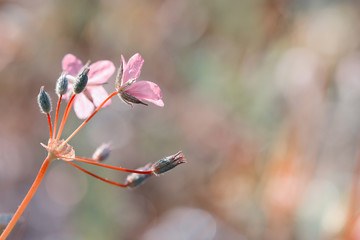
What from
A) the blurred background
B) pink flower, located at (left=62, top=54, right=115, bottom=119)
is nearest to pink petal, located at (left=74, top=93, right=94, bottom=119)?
pink flower, located at (left=62, top=54, right=115, bottom=119)

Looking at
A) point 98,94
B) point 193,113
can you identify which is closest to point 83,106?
point 98,94

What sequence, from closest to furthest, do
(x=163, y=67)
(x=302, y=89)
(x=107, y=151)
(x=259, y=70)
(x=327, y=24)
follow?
(x=107, y=151) → (x=302, y=89) → (x=327, y=24) → (x=259, y=70) → (x=163, y=67)

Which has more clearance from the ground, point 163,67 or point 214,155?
point 163,67

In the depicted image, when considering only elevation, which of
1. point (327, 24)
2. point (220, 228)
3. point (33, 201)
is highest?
point (327, 24)

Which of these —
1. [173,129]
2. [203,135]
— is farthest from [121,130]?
[203,135]

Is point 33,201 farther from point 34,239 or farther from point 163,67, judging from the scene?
point 163,67

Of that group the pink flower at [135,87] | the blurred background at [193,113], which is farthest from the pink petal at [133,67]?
the blurred background at [193,113]

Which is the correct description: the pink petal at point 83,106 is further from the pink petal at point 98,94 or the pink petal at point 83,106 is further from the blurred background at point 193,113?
the blurred background at point 193,113

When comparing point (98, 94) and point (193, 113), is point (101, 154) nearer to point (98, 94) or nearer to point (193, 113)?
point (98, 94)
